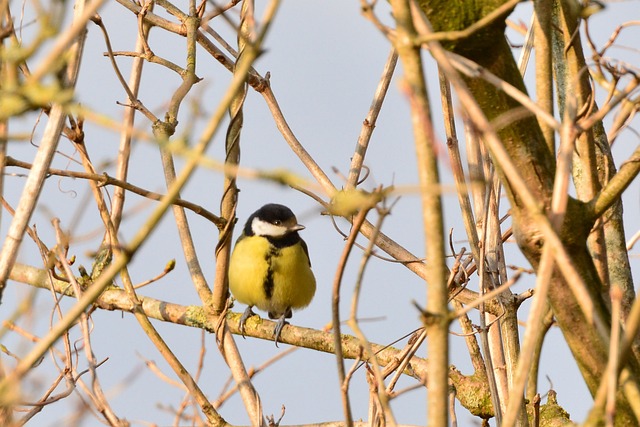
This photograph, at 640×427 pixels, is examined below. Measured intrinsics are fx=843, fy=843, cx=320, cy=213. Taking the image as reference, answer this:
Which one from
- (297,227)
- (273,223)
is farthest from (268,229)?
(297,227)

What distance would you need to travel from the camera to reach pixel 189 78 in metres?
2.39

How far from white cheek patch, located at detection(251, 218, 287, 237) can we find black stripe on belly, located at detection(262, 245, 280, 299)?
14cm

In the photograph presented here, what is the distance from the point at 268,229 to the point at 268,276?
13.1 inches

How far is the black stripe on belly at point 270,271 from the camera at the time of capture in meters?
4.29

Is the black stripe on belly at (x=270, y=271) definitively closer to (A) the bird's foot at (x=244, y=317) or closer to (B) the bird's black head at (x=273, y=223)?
(B) the bird's black head at (x=273, y=223)

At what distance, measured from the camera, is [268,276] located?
4.34 meters

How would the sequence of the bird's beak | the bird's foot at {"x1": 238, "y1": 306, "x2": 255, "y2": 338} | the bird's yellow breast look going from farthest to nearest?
the bird's beak
the bird's yellow breast
the bird's foot at {"x1": 238, "y1": 306, "x2": 255, "y2": 338}

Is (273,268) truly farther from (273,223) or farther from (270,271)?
(273,223)

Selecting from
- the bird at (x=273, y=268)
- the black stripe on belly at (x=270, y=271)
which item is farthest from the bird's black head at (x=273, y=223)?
the black stripe on belly at (x=270, y=271)

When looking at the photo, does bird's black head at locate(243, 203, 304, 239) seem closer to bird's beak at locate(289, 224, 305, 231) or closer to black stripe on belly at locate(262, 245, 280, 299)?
bird's beak at locate(289, 224, 305, 231)

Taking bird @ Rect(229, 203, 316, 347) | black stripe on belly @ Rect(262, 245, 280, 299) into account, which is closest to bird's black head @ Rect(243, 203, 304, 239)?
bird @ Rect(229, 203, 316, 347)

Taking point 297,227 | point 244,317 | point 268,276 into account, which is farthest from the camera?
point 297,227

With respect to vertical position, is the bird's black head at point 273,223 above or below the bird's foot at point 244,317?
above

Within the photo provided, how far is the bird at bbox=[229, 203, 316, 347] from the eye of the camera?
4301 mm
